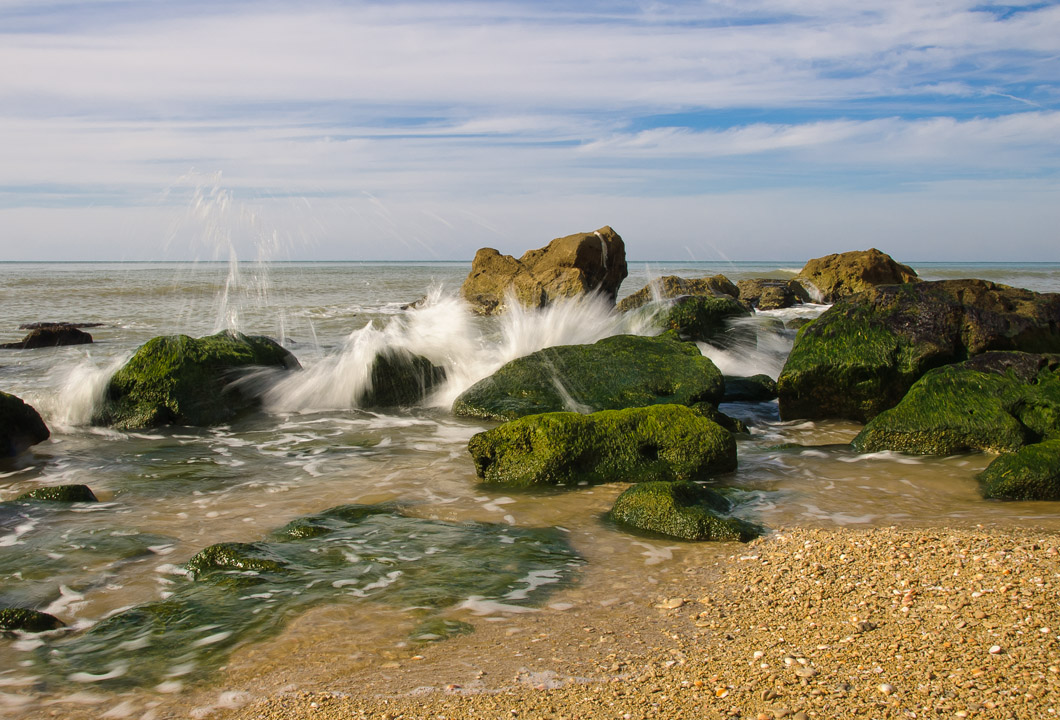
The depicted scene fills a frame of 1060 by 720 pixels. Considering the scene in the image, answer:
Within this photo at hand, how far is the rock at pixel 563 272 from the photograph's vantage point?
18109mm

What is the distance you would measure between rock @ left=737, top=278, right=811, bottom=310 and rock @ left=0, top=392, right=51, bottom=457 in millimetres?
19405

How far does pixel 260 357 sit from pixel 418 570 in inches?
233

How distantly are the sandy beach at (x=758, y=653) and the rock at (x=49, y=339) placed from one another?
505 inches

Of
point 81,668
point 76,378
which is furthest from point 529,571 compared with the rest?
point 76,378

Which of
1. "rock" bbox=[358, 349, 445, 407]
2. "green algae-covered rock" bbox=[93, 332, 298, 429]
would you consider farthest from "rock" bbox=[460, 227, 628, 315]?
"green algae-covered rock" bbox=[93, 332, 298, 429]

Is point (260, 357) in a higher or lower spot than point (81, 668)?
higher

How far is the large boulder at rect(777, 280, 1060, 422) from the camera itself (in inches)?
297

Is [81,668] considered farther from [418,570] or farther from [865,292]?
[865,292]

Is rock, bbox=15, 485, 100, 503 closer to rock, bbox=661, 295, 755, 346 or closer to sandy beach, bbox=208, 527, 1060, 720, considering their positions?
sandy beach, bbox=208, 527, 1060, 720

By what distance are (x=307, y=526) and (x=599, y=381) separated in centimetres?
398

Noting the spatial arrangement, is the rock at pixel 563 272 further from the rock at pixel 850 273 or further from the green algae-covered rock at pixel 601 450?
the green algae-covered rock at pixel 601 450

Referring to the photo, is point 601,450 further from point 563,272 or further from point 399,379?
point 563,272

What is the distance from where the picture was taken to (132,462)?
6531 mm

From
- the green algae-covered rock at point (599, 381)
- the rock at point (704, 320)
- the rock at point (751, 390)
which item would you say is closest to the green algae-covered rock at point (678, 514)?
the green algae-covered rock at point (599, 381)
